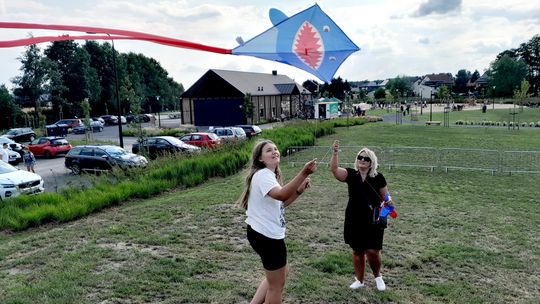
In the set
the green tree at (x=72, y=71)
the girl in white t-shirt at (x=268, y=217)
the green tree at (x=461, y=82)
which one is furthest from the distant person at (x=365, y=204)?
the green tree at (x=461, y=82)

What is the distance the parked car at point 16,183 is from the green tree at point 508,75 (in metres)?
97.6

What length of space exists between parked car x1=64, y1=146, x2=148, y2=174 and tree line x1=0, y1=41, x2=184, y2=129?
20.6 meters

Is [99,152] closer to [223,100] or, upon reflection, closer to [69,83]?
[223,100]

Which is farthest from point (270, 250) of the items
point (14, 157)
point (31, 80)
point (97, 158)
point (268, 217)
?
point (31, 80)

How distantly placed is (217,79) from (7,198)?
43.0m

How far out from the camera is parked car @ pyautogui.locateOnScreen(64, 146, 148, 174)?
62.2 ft

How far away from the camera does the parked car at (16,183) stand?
41.7ft

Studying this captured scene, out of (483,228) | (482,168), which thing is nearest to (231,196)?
(483,228)

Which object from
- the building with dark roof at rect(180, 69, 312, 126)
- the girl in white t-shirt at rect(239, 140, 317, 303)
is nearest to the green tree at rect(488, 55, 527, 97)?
the building with dark roof at rect(180, 69, 312, 126)

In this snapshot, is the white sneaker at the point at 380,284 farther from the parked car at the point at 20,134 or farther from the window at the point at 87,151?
the parked car at the point at 20,134

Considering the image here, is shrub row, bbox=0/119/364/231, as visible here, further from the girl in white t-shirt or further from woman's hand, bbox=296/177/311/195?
woman's hand, bbox=296/177/311/195

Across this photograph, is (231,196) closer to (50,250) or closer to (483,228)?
(50,250)

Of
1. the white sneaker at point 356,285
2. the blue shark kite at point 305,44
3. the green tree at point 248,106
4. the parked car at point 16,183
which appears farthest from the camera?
the green tree at point 248,106

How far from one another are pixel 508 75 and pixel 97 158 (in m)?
95.1
